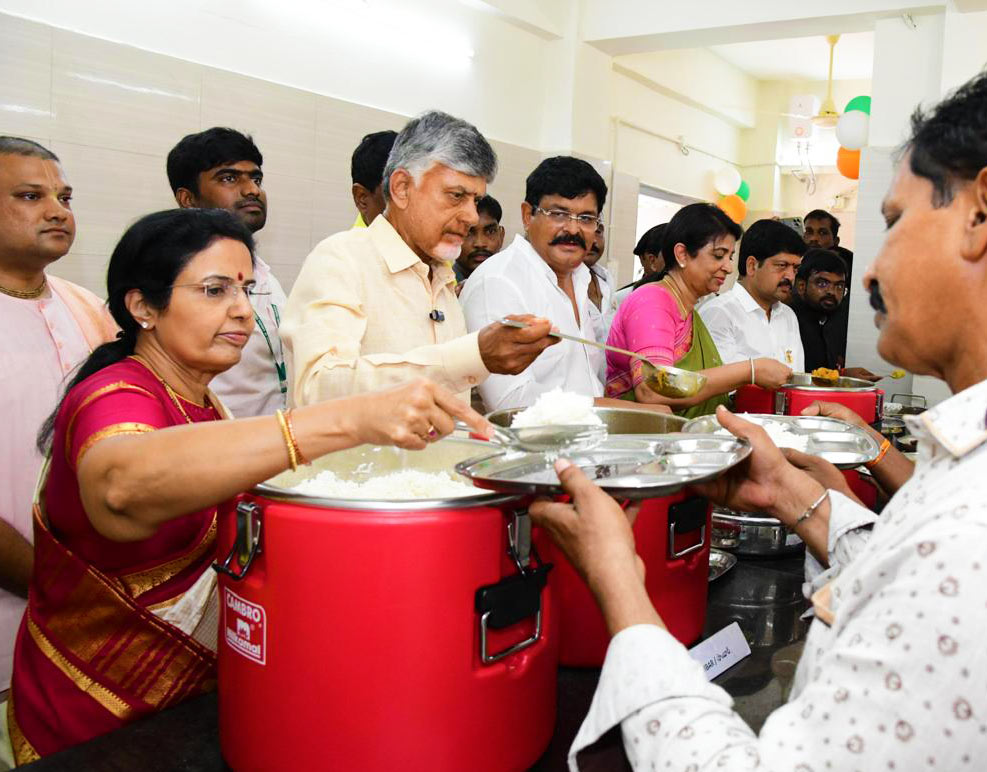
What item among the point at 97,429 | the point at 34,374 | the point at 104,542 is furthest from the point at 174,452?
the point at 34,374

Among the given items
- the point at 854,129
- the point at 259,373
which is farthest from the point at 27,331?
the point at 854,129

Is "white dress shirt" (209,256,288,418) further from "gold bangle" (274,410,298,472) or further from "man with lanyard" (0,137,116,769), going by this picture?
"gold bangle" (274,410,298,472)

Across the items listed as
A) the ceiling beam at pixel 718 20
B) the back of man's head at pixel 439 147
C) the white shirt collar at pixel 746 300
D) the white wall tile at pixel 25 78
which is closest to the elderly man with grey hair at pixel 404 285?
the back of man's head at pixel 439 147

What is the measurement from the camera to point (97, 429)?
3.71 feet

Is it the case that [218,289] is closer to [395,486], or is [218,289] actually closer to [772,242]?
[395,486]

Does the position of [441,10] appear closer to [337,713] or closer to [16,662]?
[16,662]

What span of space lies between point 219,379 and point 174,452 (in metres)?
1.52

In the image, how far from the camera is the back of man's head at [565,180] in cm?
254

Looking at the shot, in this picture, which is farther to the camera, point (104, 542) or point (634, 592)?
point (104, 542)

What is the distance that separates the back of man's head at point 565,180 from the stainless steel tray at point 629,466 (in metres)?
1.47

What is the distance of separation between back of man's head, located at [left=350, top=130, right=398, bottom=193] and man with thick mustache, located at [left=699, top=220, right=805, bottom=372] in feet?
4.75

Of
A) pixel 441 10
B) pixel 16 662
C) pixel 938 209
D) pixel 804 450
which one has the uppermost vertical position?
pixel 441 10

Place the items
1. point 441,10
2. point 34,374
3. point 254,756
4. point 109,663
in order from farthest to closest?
point 441,10 < point 34,374 < point 109,663 < point 254,756

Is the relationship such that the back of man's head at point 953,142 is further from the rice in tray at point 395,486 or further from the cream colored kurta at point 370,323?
the cream colored kurta at point 370,323
